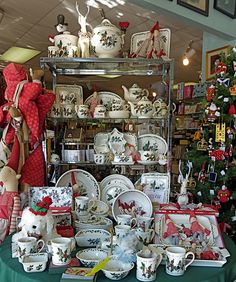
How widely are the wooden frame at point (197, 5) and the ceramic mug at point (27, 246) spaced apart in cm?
246

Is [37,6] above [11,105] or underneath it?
above

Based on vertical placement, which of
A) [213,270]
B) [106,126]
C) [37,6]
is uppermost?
[37,6]

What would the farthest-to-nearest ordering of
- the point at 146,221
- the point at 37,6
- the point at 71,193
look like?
the point at 37,6, the point at 71,193, the point at 146,221

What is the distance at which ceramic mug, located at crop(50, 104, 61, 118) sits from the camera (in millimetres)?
2270

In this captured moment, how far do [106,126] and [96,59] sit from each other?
524 millimetres

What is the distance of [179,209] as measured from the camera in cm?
168

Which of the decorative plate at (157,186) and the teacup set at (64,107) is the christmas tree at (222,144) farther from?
the teacup set at (64,107)

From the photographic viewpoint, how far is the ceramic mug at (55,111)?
227cm

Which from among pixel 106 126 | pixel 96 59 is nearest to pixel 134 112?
pixel 106 126

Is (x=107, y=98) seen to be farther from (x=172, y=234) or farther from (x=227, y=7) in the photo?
(x=227, y=7)

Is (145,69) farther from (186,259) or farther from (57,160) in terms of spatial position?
(186,259)

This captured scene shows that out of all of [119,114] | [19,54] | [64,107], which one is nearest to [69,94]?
[64,107]

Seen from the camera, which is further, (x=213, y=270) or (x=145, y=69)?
(x=145, y=69)

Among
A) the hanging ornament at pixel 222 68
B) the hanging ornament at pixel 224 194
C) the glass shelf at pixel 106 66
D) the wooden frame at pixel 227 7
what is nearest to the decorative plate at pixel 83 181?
the glass shelf at pixel 106 66
